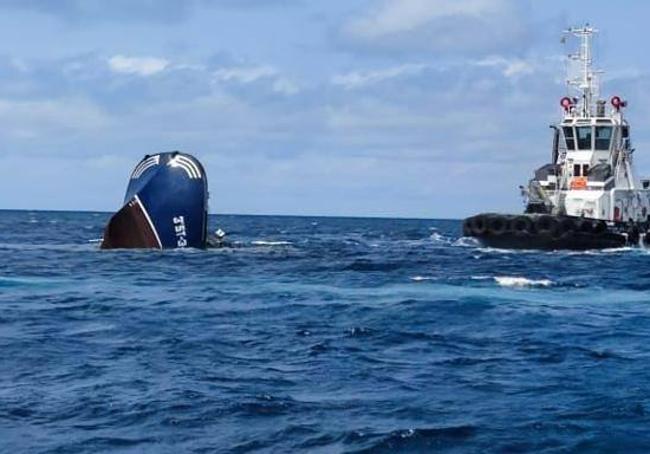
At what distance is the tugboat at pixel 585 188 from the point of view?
59.7m

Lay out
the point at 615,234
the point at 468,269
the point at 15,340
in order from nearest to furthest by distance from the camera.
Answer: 1. the point at 15,340
2. the point at 468,269
3. the point at 615,234

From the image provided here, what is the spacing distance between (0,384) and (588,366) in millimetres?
9531

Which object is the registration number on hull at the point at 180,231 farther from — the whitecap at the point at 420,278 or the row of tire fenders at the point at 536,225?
the row of tire fenders at the point at 536,225

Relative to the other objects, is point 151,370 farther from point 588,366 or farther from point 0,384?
point 588,366

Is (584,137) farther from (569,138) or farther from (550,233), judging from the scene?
(550,233)

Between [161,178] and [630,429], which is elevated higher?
[161,178]

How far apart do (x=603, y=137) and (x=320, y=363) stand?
44.8m

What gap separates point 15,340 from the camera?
23141 millimetres

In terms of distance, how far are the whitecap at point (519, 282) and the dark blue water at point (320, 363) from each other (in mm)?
255

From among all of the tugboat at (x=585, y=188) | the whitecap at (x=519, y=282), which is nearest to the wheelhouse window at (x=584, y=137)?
the tugboat at (x=585, y=188)

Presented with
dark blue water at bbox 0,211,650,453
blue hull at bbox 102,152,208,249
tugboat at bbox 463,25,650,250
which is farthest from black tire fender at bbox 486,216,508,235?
dark blue water at bbox 0,211,650,453

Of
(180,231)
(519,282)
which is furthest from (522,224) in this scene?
(519,282)

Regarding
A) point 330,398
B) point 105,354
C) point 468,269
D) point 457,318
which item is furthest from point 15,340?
point 468,269

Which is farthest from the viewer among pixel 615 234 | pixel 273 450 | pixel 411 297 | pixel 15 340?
pixel 615 234
